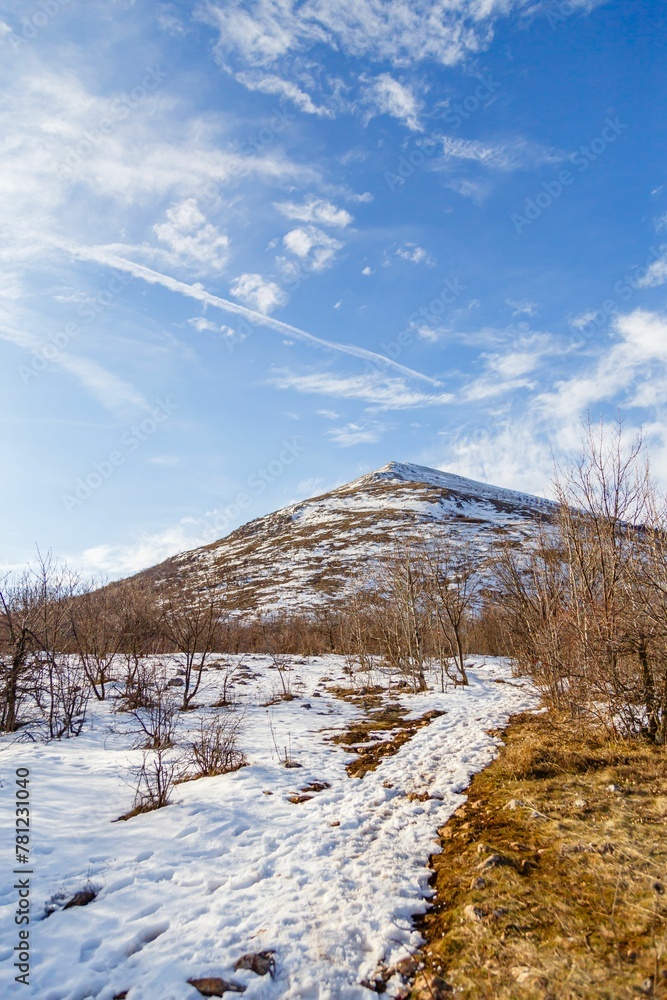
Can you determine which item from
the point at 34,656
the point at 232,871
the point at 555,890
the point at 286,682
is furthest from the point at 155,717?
the point at 555,890

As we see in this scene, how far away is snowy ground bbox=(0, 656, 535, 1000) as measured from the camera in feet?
12.5

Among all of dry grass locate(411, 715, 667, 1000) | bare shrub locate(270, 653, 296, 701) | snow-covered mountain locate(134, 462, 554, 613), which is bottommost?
bare shrub locate(270, 653, 296, 701)

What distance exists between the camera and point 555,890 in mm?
4316

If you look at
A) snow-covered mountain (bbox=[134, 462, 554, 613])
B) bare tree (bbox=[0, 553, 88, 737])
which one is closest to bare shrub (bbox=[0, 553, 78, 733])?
bare tree (bbox=[0, 553, 88, 737])

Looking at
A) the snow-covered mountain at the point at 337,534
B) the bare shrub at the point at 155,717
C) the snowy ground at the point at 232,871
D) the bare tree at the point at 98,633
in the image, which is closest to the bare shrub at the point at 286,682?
the bare shrub at the point at 155,717

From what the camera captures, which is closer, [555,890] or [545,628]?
[555,890]

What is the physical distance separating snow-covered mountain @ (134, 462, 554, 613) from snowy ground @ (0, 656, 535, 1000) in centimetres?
3632

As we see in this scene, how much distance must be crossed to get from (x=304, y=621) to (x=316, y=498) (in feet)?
247

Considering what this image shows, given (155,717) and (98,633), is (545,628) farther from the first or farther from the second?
(98,633)

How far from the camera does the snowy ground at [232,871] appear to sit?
3.81m

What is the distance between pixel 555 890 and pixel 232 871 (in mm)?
3456

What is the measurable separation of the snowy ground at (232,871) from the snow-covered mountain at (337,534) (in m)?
36.3

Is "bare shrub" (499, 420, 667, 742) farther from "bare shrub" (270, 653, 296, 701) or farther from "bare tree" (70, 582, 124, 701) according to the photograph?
"bare tree" (70, 582, 124, 701)

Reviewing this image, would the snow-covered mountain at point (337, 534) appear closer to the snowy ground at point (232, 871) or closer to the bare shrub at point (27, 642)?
the bare shrub at point (27, 642)
